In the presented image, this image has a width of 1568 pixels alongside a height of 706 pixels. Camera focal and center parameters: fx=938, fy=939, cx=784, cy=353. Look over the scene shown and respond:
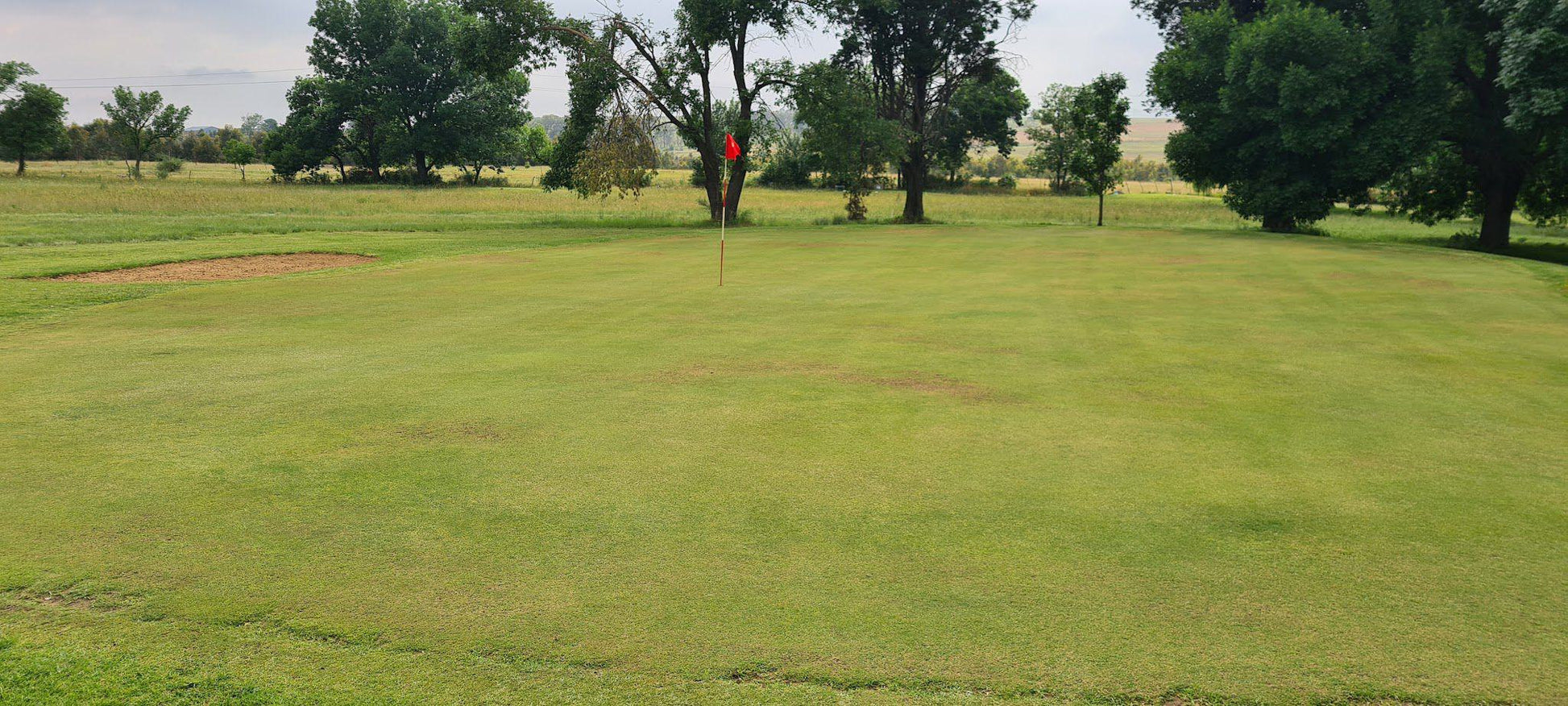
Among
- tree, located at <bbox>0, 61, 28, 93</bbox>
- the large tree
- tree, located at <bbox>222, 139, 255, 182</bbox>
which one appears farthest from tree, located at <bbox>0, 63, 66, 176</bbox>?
the large tree

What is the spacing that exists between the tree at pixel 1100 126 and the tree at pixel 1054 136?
4988cm

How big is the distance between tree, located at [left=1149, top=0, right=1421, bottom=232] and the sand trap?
30301 mm

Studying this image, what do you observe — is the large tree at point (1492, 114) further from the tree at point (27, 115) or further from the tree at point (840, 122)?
the tree at point (27, 115)

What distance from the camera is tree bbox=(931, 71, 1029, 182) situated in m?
78.5

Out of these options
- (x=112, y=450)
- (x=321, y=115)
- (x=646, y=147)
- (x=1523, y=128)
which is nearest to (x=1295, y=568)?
(x=112, y=450)

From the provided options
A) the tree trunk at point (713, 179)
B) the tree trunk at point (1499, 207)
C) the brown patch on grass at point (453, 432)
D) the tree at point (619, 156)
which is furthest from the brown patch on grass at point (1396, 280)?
the tree trunk at point (713, 179)

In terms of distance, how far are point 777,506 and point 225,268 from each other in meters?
17.4

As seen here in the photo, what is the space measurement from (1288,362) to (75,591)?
33.8ft

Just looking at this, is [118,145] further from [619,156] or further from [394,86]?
[619,156]

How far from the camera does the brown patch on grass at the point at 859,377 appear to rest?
8.53 m

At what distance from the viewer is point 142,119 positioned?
96688mm

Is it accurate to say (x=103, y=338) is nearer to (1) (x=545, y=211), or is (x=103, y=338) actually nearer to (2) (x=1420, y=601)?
(2) (x=1420, y=601)

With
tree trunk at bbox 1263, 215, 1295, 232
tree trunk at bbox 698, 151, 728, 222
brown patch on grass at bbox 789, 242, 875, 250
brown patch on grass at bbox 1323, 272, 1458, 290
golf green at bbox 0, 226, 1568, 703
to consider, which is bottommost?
golf green at bbox 0, 226, 1568, 703

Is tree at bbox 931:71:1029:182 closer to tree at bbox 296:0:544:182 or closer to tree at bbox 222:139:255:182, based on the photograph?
tree at bbox 296:0:544:182
